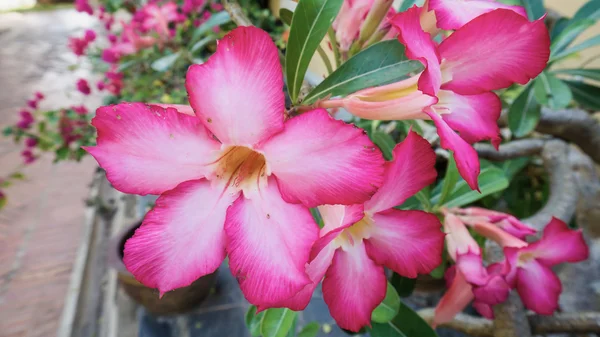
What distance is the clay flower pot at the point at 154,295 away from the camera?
1.47 metres

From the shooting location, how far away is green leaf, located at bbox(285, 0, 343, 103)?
47 centimetres

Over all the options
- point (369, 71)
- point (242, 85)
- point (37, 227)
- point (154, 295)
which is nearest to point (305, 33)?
point (369, 71)

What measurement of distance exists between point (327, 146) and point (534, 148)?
1.10 m

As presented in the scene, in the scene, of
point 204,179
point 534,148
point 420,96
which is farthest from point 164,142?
point 534,148

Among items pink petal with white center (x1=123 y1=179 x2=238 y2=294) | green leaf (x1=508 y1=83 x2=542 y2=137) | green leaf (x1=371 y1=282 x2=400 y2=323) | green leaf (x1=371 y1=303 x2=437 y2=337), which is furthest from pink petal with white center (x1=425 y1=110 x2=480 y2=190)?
green leaf (x1=508 y1=83 x2=542 y2=137)

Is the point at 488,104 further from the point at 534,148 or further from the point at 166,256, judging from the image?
the point at 534,148

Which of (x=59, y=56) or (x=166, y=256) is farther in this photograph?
(x=59, y=56)

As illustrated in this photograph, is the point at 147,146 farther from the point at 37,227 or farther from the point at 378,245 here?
the point at 37,227

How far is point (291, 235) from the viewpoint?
0.32 m

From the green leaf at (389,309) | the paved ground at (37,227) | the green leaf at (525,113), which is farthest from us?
the paved ground at (37,227)

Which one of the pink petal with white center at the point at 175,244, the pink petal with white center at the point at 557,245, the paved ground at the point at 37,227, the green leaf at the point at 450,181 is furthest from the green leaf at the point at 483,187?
the paved ground at the point at 37,227

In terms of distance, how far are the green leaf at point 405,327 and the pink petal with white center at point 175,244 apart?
451 millimetres

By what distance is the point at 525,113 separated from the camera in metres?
0.97

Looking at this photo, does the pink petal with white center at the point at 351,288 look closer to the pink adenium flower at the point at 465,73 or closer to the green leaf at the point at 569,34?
the pink adenium flower at the point at 465,73
